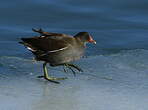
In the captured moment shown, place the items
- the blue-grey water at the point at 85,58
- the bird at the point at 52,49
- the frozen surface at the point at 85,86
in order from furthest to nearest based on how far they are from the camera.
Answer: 1. the bird at the point at 52,49
2. the blue-grey water at the point at 85,58
3. the frozen surface at the point at 85,86

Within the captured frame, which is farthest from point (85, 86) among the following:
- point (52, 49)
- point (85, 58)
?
point (85, 58)

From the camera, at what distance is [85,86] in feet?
21.3

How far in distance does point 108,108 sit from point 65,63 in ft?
4.62

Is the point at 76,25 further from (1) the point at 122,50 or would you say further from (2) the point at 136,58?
(2) the point at 136,58

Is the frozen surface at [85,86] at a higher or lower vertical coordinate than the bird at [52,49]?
lower

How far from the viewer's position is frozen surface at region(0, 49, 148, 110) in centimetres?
579

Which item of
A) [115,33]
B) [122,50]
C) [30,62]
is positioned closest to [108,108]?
[30,62]

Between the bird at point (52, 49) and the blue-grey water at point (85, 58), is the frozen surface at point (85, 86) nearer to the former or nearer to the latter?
the blue-grey water at point (85, 58)

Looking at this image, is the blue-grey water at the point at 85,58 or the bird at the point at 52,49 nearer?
the blue-grey water at the point at 85,58

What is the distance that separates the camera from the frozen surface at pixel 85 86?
579cm

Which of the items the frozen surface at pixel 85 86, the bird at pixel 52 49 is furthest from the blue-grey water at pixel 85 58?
the bird at pixel 52 49

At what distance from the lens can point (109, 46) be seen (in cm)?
881

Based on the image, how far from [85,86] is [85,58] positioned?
131 centimetres

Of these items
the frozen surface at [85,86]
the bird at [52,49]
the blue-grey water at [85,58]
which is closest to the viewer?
the frozen surface at [85,86]
